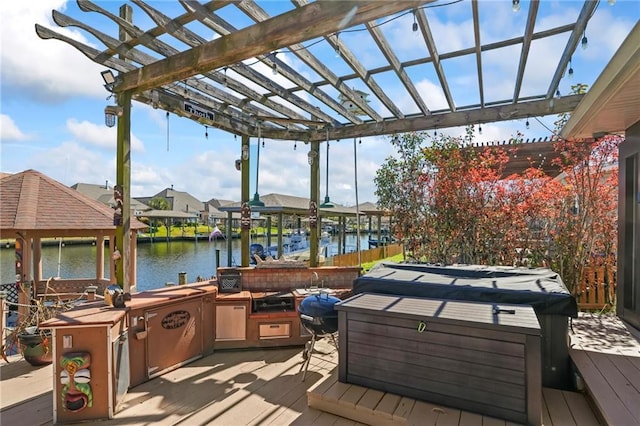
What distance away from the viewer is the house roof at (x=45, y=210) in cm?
643

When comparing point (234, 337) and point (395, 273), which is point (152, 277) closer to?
point (234, 337)

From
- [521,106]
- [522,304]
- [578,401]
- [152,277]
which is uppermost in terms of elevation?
[521,106]

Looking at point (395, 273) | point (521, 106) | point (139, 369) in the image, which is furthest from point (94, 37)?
point (521, 106)

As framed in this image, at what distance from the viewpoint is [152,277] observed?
656 inches

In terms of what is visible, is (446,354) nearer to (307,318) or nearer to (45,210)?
(307,318)

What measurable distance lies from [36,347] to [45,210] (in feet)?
13.0

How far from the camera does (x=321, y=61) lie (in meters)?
3.77

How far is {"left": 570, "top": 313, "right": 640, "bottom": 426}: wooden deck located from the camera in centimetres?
235

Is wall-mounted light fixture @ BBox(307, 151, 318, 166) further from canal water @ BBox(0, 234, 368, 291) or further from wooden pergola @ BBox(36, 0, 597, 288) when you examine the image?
canal water @ BBox(0, 234, 368, 291)

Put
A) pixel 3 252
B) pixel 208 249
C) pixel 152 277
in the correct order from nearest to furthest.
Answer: pixel 152 277
pixel 3 252
pixel 208 249

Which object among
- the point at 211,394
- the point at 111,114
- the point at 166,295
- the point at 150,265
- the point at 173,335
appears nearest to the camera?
the point at 211,394

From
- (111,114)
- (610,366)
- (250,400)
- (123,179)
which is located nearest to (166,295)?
(123,179)

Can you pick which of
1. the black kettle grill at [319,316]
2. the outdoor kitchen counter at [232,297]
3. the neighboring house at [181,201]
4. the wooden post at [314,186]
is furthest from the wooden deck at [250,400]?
the neighboring house at [181,201]

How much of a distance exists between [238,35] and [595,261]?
6.38 meters
